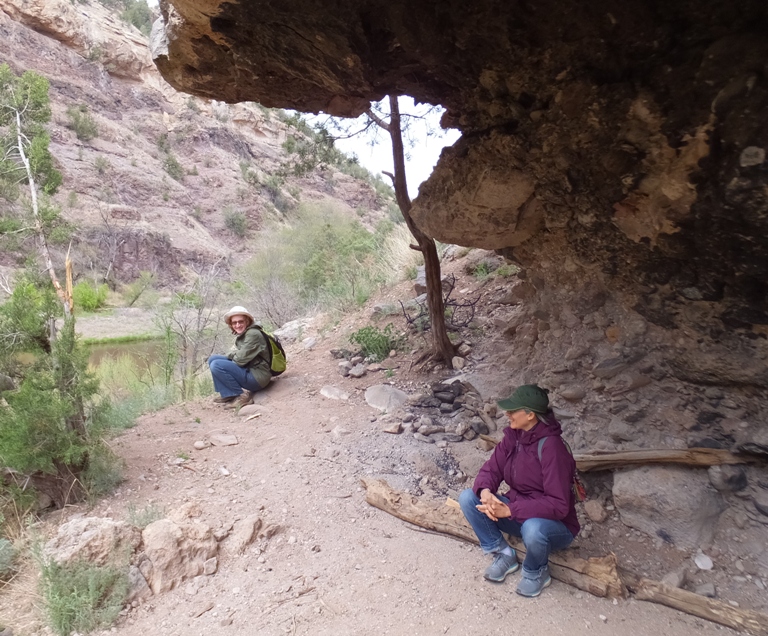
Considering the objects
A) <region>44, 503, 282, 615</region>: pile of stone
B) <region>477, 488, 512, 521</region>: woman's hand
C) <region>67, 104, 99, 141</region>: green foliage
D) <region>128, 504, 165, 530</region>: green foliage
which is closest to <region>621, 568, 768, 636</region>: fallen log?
<region>477, 488, 512, 521</region>: woman's hand

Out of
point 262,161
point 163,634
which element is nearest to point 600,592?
point 163,634

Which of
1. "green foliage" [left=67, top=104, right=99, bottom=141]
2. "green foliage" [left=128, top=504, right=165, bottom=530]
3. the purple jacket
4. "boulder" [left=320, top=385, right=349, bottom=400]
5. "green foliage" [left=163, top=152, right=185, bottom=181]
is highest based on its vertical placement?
"green foliage" [left=67, top=104, right=99, bottom=141]

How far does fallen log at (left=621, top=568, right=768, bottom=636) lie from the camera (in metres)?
2.18

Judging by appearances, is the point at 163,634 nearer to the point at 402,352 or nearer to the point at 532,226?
the point at 532,226

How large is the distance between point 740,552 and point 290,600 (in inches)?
92.8

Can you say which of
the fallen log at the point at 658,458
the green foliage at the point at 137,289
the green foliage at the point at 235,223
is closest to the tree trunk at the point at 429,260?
the fallen log at the point at 658,458

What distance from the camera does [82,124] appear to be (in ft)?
89.3

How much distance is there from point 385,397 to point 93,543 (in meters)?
2.96

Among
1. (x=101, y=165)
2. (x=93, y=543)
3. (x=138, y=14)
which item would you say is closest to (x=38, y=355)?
(x=93, y=543)

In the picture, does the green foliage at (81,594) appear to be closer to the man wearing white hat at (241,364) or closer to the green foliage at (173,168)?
the man wearing white hat at (241,364)

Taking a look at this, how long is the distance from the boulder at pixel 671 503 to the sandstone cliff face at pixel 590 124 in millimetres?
350

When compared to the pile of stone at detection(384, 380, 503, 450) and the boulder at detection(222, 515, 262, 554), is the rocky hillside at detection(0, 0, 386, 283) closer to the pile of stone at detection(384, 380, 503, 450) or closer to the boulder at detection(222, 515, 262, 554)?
the pile of stone at detection(384, 380, 503, 450)

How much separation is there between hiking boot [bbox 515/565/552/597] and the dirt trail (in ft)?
0.11

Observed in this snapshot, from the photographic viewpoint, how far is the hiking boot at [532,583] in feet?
7.98
